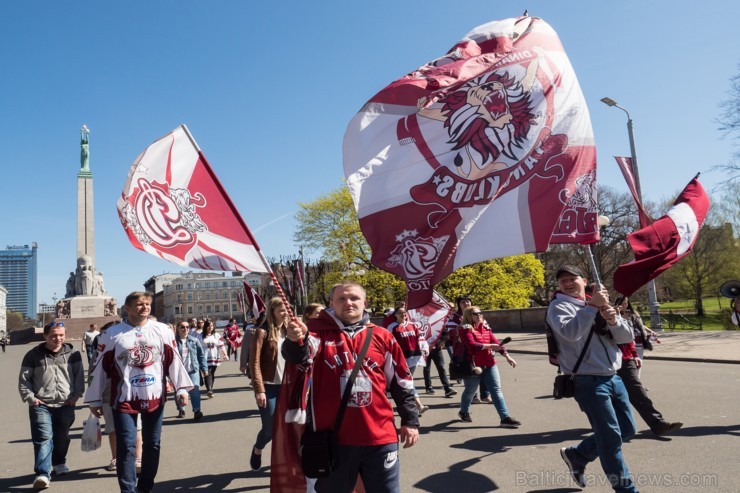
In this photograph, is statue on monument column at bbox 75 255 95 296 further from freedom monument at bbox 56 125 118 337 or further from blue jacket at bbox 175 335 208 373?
blue jacket at bbox 175 335 208 373

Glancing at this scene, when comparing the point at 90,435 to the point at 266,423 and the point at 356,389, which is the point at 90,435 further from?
the point at 356,389

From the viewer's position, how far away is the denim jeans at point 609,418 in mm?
3891

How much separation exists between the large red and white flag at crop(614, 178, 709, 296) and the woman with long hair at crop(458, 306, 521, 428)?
391cm

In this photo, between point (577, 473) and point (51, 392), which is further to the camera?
point (51, 392)

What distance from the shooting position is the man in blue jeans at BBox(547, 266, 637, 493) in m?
3.88

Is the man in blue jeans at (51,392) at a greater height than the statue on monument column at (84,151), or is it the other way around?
the statue on monument column at (84,151)

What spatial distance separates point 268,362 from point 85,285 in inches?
2351

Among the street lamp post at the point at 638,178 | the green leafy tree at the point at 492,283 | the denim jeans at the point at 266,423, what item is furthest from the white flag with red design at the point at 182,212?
the green leafy tree at the point at 492,283

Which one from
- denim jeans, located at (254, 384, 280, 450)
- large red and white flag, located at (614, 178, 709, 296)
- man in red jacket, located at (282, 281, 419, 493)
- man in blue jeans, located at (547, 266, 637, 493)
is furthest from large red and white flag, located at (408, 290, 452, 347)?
man in red jacket, located at (282, 281, 419, 493)

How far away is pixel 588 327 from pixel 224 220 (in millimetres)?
2877

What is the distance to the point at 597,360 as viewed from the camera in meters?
4.09

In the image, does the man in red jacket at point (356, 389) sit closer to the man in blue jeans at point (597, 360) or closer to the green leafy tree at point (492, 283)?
the man in blue jeans at point (597, 360)

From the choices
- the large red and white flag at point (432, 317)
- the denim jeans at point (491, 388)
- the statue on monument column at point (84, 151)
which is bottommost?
the denim jeans at point (491, 388)

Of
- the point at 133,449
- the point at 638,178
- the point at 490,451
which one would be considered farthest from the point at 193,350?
the point at 638,178
